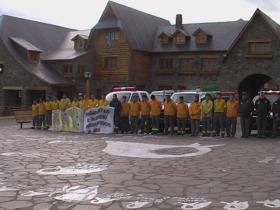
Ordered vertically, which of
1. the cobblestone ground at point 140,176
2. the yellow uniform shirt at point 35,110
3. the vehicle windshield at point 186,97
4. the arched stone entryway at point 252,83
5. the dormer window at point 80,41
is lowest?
the cobblestone ground at point 140,176

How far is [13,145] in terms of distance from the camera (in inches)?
661

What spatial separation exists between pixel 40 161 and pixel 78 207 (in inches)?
198

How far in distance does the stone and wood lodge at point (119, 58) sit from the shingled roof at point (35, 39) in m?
0.11

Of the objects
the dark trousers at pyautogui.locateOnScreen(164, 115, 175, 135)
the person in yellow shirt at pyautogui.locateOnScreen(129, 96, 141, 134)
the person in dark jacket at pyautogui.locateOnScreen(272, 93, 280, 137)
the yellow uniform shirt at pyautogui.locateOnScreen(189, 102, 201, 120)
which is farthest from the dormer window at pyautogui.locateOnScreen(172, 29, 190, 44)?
the person in dark jacket at pyautogui.locateOnScreen(272, 93, 280, 137)

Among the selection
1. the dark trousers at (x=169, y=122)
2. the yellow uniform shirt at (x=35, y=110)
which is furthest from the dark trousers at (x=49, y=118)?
the dark trousers at (x=169, y=122)

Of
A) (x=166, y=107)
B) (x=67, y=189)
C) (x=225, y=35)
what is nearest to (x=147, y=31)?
(x=225, y=35)

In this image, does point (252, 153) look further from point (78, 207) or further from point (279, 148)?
point (78, 207)

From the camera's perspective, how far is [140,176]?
35.0 ft

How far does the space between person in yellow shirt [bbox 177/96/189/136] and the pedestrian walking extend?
0.78 m

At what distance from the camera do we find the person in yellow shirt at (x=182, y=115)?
68.7ft

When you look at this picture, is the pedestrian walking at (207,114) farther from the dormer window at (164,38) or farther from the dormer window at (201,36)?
the dormer window at (164,38)

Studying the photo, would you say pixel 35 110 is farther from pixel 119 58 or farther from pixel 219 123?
pixel 119 58

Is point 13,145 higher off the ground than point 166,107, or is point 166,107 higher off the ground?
point 166,107

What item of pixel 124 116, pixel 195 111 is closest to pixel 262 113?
pixel 195 111
